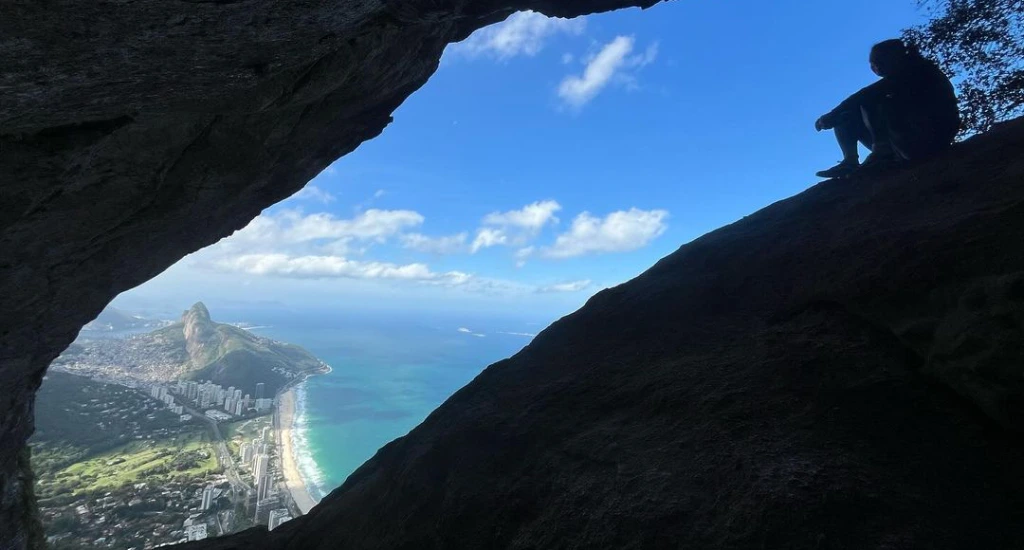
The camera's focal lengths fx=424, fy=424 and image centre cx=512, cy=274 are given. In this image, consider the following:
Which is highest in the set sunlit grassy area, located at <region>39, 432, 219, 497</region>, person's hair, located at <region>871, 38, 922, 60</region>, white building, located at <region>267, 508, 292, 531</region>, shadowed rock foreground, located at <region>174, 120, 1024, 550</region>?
person's hair, located at <region>871, 38, 922, 60</region>

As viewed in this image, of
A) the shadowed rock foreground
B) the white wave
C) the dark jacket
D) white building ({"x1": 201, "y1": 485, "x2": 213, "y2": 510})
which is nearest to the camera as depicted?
the shadowed rock foreground

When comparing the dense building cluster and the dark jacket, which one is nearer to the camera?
the dark jacket

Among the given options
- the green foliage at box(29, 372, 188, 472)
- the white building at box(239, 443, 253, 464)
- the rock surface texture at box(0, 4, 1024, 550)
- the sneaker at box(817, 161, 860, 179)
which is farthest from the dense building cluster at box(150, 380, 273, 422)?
the sneaker at box(817, 161, 860, 179)

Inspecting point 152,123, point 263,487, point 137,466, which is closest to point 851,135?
point 152,123

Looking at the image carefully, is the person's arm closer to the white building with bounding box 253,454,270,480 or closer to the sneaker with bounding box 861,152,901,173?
the sneaker with bounding box 861,152,901,173

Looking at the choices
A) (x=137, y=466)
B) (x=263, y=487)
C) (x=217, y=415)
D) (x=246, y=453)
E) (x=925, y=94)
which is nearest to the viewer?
(x=925, y=94)

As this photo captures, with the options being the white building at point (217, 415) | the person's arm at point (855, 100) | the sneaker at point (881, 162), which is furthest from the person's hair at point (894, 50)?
the white building at point (217, 415)

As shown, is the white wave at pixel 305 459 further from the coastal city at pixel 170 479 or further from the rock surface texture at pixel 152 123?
the rock surface texture at pixel 152 123

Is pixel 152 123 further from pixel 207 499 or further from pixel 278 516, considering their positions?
pixel 207 499
